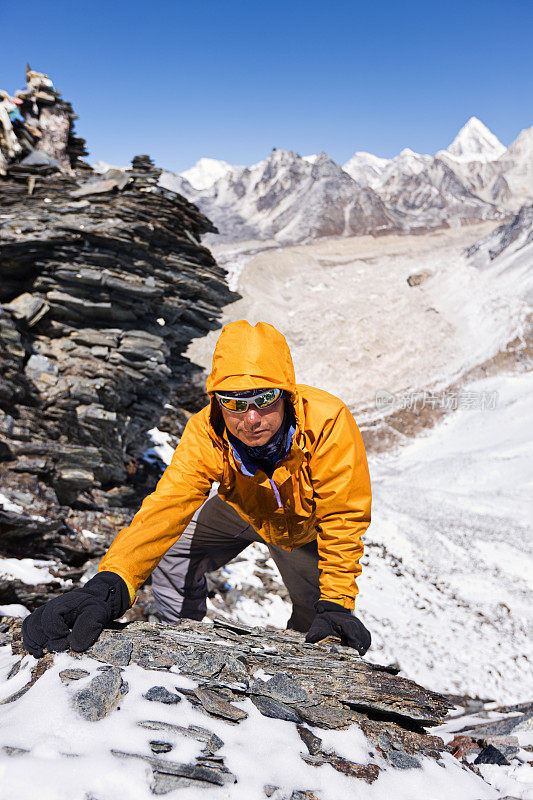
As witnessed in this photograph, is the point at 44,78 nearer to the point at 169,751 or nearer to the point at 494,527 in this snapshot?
the point at 169,751

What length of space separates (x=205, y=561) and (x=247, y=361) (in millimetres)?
2463

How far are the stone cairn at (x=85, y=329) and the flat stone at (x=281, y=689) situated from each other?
6049 millimetres

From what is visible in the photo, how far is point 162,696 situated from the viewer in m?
2.68

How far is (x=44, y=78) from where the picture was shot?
48.2 ft

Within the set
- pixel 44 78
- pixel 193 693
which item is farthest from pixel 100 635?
pixel 44 78

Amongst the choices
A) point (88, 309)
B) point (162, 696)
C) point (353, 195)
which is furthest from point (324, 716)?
point (353, 195)

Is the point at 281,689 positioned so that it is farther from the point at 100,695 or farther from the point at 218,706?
the point at 100,695

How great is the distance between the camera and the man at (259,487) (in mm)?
3191

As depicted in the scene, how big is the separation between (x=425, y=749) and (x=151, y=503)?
2.37 m

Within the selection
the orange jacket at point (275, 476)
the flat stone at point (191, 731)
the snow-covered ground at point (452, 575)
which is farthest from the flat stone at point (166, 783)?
the snow-covered ground at point (452, 575)

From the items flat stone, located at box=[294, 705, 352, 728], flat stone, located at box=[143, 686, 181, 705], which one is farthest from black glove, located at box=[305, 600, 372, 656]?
flat stone, located at box=[143, 686, 181, 705]

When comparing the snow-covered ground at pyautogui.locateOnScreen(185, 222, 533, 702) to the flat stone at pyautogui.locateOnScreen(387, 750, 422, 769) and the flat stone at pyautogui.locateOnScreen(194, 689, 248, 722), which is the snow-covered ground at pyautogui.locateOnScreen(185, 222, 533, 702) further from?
the flat stone at pyautogui.locateOnScreen(387, 750, 422, 769)

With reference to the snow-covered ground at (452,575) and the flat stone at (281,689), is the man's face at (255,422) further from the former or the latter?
the snow-covered ground at (452,575)

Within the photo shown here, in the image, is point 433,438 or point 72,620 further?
point 433,438
